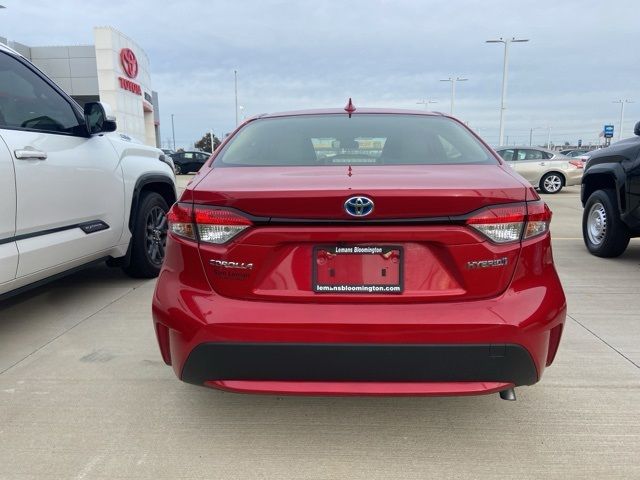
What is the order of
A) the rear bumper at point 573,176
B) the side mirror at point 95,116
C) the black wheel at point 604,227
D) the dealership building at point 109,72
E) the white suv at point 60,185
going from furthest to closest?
1. the dealership building at point 109,72
2. the rear bumper at point 573,176
3. the black wheel at point 604,227
4. the side mirror at point 95,116
5. the white suv at point 60,185

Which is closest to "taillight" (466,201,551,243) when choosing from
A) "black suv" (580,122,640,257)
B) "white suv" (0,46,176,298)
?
"white suv" (0,46,176,298)

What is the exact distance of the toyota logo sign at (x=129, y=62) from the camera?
2809 centimetres

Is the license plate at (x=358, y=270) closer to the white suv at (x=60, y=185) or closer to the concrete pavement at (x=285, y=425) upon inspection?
the concrete pavement at (x=285, y=425)

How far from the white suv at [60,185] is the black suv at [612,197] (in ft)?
15.5

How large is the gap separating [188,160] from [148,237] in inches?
1141

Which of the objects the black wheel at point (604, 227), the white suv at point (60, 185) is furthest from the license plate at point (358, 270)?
the black wheel at point (604, 227)

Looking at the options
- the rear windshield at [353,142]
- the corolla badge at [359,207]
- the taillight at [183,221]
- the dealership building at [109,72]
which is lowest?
the taillight at [183,221]

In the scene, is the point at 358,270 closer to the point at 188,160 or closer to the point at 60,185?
the point at 60,185

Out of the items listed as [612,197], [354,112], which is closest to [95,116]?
[354,112]

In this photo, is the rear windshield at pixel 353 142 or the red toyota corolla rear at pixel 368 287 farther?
the rear windshield at pixel 353 142

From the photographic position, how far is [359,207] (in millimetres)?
1938

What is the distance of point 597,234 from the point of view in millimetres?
6195

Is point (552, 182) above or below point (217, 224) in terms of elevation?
below

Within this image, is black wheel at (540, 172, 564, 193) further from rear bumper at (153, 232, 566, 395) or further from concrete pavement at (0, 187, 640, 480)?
rear bumper at (153, 232, 566, 395)
